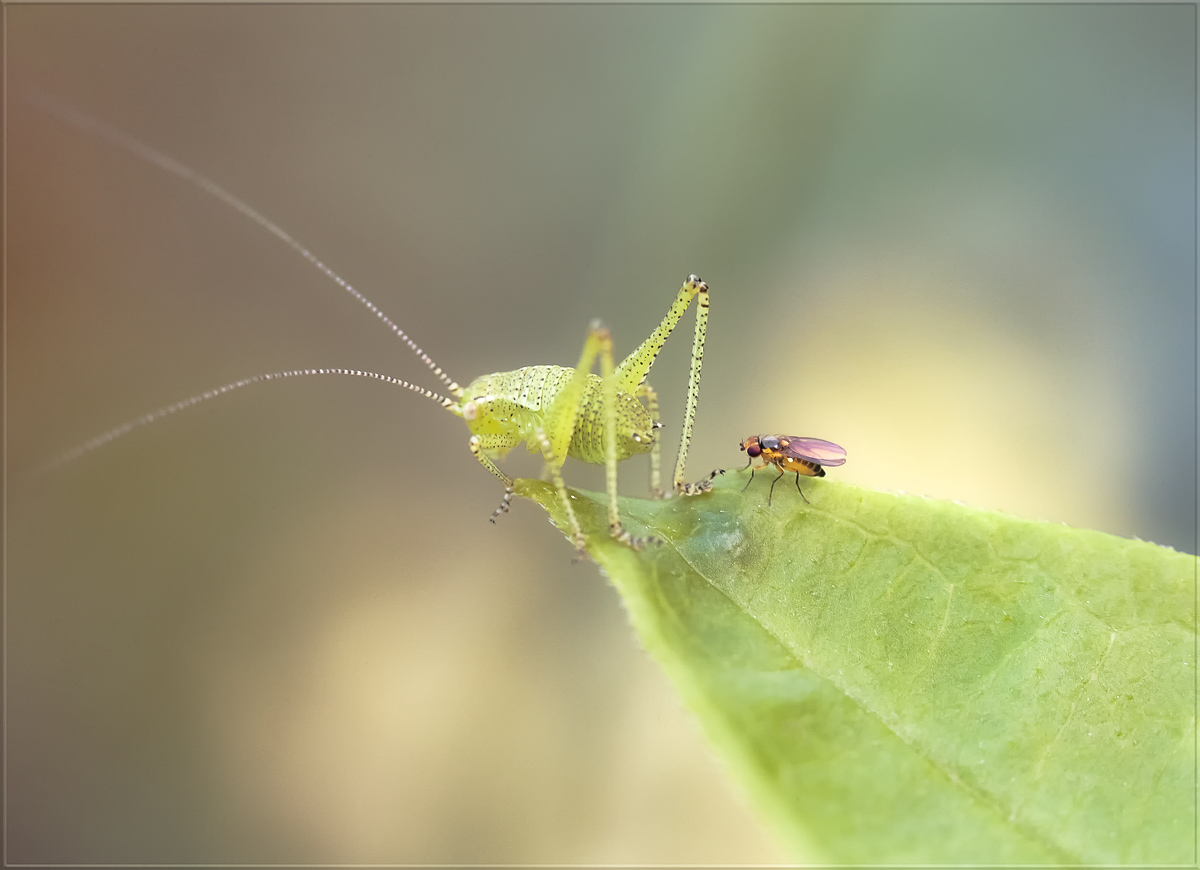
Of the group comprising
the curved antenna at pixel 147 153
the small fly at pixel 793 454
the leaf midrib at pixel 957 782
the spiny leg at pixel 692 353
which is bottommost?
the leaf midrib at pixel 957 782

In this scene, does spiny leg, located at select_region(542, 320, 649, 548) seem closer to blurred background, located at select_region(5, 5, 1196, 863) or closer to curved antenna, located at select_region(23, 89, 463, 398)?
blurred background, located at select_region(5, 5, 1196, 863)

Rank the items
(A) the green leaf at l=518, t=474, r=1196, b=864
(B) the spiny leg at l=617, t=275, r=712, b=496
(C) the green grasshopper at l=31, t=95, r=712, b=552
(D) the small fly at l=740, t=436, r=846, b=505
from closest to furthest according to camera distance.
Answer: (A) the green leaf at l=518, t=474, r=1196, b=864
(D) the small fly at l=740, t=436, r=846, b=505
(C) the green grasshopper at l=31, t=95, r=712, b=552
(B) the spiny leg at l=617, t=275, r=712, b=496

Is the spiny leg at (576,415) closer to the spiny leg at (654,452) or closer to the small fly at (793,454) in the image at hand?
the spiny leg at (654,452)

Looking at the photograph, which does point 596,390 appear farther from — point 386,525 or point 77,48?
point 77,48

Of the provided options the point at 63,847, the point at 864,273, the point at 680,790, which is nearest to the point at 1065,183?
the point at 864,273

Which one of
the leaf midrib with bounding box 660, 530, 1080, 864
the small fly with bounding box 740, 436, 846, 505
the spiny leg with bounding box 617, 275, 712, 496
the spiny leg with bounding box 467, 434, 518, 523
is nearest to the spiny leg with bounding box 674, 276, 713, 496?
the spiny leg with bounding box 617, 275, 712, 496

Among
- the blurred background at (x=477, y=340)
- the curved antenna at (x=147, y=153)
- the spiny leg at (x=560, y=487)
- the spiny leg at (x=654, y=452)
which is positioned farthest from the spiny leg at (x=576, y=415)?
the curved antenna at (x=147, y=153)
